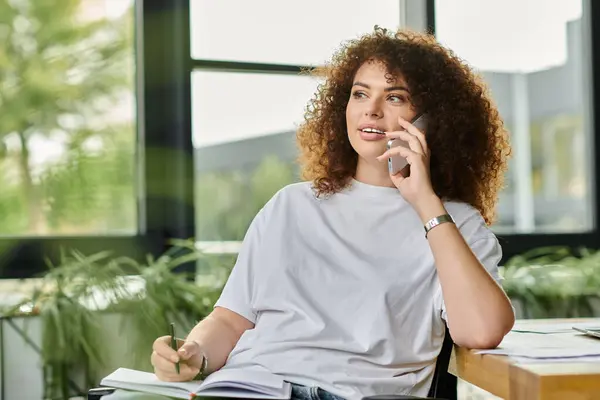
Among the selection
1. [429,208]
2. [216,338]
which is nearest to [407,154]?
[429,208]

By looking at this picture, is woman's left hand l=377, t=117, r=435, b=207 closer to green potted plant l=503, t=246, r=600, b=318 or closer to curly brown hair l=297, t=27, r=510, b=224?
curly brown hair l=297, t=27, r=510, b=224

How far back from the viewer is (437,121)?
1.87 meters

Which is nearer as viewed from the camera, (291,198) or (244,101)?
(291,198)

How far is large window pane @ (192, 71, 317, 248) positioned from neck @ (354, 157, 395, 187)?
110 cm

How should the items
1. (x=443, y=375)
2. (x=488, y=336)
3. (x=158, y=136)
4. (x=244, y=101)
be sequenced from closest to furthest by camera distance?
1. (x=488, y=336)
2. (x=443, y=375)
3. (x=158, y=136)
4. (x=244, y=101)

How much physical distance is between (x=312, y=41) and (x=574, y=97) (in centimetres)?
116

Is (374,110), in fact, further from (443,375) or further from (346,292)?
(443,375)

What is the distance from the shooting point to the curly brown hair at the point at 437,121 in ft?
6.13

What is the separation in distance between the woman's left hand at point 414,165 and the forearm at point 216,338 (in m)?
0.46

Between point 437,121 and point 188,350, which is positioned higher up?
point 437,121

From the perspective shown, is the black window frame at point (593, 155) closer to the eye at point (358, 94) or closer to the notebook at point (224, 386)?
the eye at point (358, 94)

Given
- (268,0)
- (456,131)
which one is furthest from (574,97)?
(456,131)

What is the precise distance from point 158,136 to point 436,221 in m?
1.47

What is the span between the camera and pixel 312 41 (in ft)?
10.2
